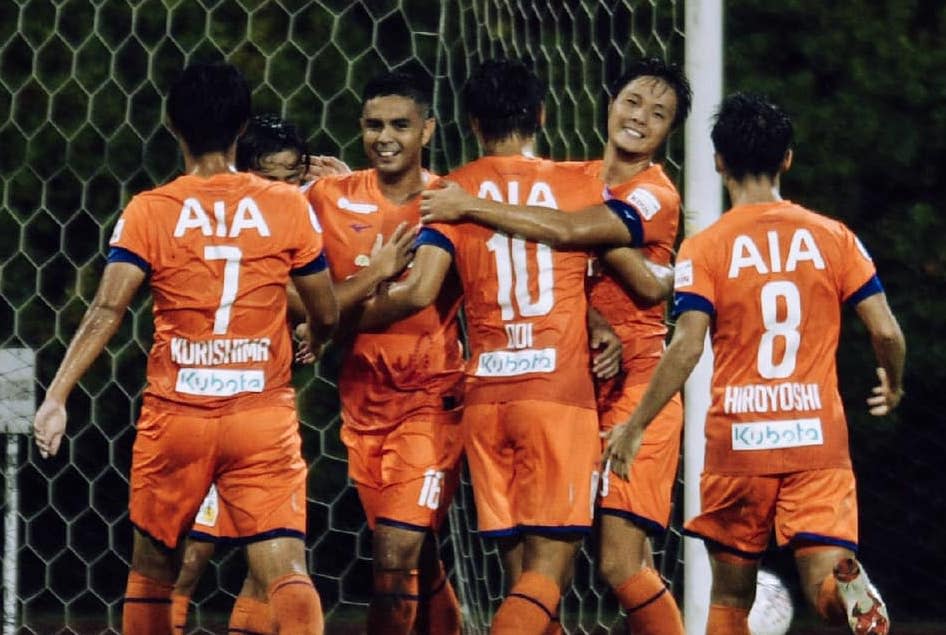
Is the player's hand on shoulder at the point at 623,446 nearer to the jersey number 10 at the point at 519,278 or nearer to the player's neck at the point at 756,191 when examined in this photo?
the jersey number 10 at the point at 519,278

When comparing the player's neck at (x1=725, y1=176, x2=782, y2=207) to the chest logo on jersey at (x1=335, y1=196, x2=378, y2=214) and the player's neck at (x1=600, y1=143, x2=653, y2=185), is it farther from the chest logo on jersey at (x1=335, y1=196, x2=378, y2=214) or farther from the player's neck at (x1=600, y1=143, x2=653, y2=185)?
the chest logo on jersey at (x1=335, y1=196, x2=378, y2=214)

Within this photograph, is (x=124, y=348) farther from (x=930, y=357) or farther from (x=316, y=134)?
(x=930, y=357)

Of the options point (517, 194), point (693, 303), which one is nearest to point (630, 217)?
point (517, 194)

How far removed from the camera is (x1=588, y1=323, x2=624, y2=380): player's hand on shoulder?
6.52 metres

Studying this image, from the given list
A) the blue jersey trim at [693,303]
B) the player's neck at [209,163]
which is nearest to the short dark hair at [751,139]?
the blue jersey trim at [693,303]

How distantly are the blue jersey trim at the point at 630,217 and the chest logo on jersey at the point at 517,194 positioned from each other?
6.7 inches

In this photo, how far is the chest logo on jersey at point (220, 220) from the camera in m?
6.06

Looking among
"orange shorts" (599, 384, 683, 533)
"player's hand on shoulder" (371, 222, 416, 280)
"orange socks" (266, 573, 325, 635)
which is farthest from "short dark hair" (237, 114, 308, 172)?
"orange socks" (266, 573, 325, 635)

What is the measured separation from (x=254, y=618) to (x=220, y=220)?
1.40 meters

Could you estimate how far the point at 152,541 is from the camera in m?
6.22

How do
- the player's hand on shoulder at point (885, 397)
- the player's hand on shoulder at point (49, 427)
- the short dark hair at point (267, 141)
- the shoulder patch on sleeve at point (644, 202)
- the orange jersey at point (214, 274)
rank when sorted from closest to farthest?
the player's hand on shoulder at point (49, 427) < the orange jersey at point (214, 274) < the player's hand on shoulder at point (885, 397) < the shoulder patch on sleeve at point (644, 202) < the short dark hair at point (267, 141)

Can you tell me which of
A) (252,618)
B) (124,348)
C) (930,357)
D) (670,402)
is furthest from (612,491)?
(930,357)

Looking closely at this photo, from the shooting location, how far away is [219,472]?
6152 mm

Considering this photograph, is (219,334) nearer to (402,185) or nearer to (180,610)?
(402,185)
